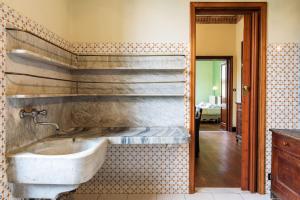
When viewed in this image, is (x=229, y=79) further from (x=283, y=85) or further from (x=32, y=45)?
(x=32, y=45)

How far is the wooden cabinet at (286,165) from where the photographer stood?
2.25 meters

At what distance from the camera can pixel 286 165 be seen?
7.95 ft

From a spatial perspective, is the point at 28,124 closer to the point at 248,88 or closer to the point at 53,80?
the point at 53,80

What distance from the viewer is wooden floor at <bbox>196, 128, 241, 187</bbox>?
3395 millimetres

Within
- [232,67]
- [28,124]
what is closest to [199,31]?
[232,67]

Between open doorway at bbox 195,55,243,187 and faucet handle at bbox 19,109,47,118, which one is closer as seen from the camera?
faucet handle at bbox 19,109,47,118

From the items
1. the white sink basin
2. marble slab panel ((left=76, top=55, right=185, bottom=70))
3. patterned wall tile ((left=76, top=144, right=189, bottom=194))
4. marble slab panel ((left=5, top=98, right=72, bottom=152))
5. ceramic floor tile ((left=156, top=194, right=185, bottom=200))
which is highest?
marble slab panel ((left=76, top=55, right=185, bottom=70))

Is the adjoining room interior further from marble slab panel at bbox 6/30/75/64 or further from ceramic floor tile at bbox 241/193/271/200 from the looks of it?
marble slab panel at bbox 6/30/75/64

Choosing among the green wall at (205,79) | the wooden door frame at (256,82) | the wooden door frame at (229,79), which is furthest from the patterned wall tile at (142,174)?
the green wall at (205,79)

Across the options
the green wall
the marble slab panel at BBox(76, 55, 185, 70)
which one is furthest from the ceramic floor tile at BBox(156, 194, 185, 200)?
the green wall

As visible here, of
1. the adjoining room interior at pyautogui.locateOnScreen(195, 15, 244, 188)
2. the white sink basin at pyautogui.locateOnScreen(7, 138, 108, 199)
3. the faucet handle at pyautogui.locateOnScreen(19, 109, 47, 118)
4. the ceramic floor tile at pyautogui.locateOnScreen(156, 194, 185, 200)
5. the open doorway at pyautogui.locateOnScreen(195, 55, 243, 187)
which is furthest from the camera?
the adjoining room interior at pyautogui.locateOnScreen(195, 15, 244, 188)

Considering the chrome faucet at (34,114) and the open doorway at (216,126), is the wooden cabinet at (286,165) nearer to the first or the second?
the open doorway at (216,126)

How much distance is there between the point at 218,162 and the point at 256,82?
187cm

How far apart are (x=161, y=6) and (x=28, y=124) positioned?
1861mm
